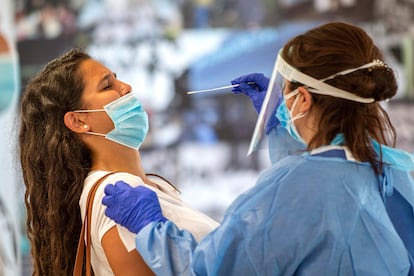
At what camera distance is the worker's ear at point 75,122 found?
6.27 ft

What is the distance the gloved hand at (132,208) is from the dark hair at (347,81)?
417mm

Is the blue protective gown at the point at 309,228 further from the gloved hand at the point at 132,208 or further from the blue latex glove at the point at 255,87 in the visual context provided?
the blue latex glove at the point at 255,87

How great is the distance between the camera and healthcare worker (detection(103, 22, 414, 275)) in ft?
4.87

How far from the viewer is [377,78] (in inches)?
59.9

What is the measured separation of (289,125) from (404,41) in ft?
7.74

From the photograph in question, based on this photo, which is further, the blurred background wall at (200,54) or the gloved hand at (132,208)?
the blurred background wall at (200,54)

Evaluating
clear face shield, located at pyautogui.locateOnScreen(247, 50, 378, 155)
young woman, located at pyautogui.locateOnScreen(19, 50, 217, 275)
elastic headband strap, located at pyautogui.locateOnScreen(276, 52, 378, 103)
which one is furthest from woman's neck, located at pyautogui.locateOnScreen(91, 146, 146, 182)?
elastic headband strap, located at pyautogui.locateOnScreen(276, 52, 378, 103)

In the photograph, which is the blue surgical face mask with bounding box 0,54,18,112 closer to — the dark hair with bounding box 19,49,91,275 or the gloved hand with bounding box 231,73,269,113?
the dark hair with bounding box 19,49,91,275

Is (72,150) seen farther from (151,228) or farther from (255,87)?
(255,87)

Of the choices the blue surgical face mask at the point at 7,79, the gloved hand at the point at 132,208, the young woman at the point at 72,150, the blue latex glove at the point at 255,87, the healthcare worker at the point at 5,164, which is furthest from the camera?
the blue surgical face mask at the point at 7,79

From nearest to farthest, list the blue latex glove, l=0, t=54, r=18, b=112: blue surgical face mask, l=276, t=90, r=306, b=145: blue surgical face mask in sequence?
l=276, t=90, r=306, b=145: blue surgical face mask
the blue latex glove
l=0, t=54, r=18, b=112: blue surgical face mask

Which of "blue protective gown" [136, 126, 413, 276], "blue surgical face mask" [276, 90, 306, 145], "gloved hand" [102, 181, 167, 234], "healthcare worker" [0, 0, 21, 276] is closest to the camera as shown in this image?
"blue protective gown" [136, 126, 413, 276]

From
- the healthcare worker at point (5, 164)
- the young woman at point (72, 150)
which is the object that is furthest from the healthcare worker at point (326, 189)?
the healthcare worker at point (5, 164)

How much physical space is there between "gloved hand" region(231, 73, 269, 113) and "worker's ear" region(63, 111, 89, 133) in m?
0.47
